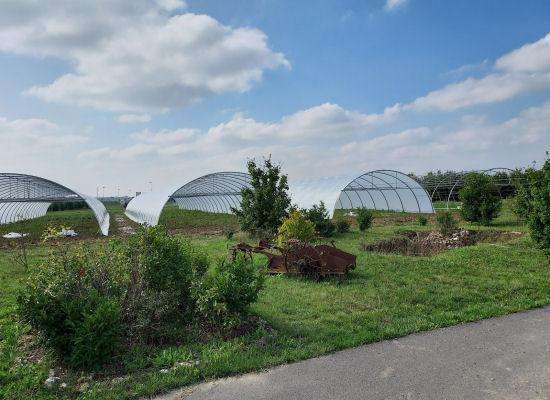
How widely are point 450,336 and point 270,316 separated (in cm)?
271

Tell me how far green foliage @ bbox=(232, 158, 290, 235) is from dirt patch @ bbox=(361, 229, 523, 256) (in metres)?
3.96

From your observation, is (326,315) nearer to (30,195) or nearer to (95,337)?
(95,337)

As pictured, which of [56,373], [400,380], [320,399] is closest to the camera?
[320,399]

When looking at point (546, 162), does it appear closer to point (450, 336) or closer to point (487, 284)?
point (487, 284)

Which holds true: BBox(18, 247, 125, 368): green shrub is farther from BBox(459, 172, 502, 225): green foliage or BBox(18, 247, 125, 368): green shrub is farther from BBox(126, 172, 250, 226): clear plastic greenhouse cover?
BBox(459, 172, 502, 225): green foliage

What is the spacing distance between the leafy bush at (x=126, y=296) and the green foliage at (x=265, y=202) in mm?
9887

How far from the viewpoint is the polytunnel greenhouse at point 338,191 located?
89.7 feet

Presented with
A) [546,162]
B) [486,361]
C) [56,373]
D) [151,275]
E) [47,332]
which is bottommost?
[486,361]

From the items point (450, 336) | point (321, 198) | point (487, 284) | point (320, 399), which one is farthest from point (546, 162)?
point (321, 198)

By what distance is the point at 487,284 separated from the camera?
28.5 ft

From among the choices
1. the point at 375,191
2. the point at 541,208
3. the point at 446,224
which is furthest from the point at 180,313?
the point at 375,191

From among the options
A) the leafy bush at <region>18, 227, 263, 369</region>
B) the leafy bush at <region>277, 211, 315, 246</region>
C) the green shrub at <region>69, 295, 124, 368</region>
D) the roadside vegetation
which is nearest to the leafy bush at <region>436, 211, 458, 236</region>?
the leafy bush at <region>277, 211, 315, 246</region>

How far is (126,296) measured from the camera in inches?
242

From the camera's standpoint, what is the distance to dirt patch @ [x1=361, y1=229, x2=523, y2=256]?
14.5 meters
